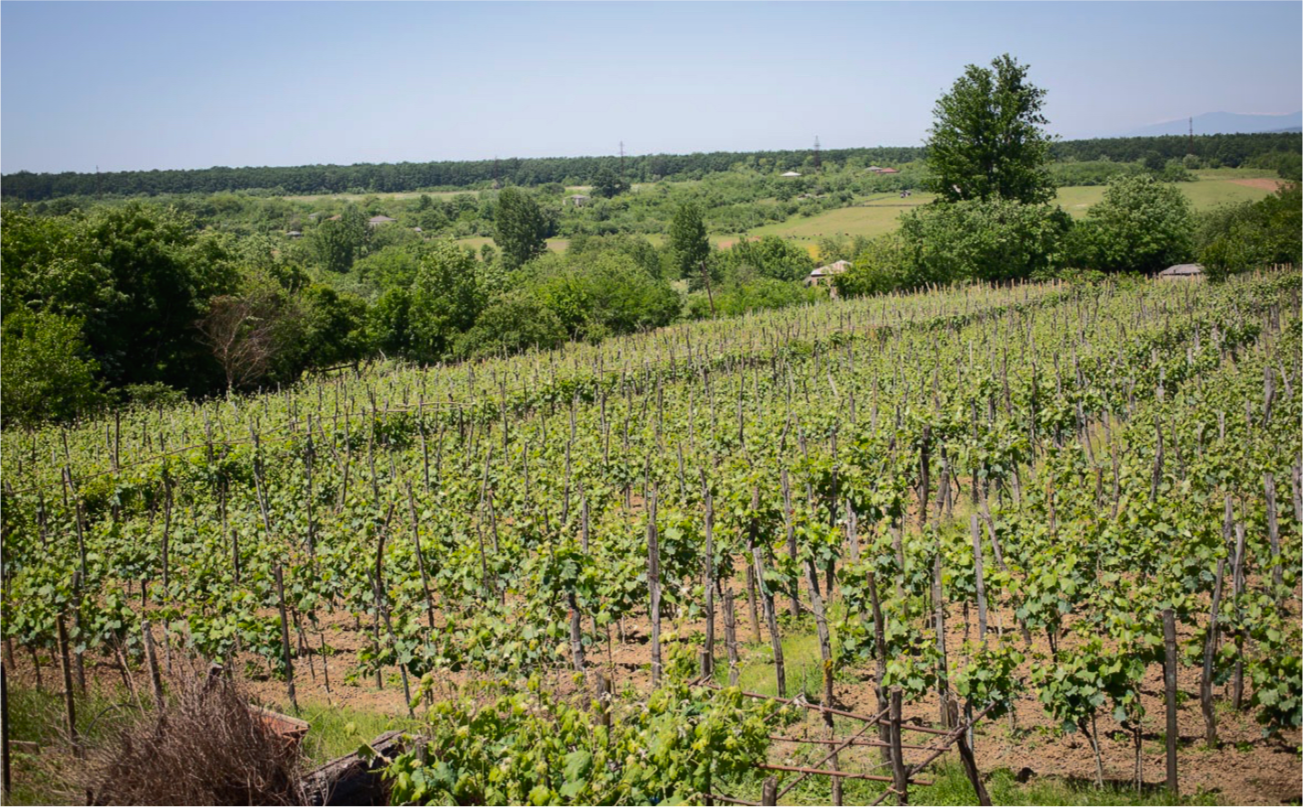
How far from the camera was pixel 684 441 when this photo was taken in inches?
521

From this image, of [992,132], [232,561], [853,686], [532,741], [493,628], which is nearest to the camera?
[532,741]

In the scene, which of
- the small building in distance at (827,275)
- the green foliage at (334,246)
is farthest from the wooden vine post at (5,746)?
the green foliage at (334,246)

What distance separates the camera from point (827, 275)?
5344cm

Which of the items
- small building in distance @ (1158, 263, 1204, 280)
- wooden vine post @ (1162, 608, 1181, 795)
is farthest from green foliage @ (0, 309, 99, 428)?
small building in distance @ (1158, 263, 1204, 280)

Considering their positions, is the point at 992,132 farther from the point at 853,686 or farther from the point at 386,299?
the point at 853,686

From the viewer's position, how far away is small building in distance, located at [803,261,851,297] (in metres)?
47.8

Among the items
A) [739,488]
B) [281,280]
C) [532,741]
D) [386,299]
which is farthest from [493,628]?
[281,280]

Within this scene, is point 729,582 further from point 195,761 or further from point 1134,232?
point 1134,232

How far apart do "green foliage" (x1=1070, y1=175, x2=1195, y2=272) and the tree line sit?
Answer: 53.3 m

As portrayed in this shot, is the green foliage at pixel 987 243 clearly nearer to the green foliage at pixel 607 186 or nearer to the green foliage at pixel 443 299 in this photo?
the green foliage at pixel 443 299

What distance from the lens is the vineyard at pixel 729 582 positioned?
523cm

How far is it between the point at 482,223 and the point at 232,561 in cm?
10131

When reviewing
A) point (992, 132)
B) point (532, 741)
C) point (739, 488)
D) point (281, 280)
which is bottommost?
point (532, 741)

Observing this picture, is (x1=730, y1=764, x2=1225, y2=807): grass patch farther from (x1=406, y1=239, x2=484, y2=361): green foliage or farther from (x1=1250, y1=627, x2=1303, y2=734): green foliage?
(x1=406, y1=239, x2=484, y2=361): green foliage
